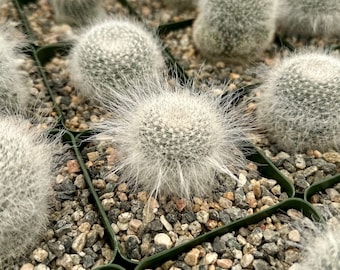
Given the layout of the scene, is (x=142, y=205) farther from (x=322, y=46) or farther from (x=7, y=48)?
(x=322, y=46)

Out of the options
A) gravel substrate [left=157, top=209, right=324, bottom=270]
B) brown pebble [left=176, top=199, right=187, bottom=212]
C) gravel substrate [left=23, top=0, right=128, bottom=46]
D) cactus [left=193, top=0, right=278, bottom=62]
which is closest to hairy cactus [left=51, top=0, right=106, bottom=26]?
gravel substrate [left=23, top=0, right=128, bottom=46]

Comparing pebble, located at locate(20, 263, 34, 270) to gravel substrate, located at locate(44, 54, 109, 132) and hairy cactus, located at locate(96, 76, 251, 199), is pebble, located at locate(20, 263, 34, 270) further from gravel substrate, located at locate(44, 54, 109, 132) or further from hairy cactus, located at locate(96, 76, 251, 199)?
gravel substrate, located at locate(44, 54, 109, 132)

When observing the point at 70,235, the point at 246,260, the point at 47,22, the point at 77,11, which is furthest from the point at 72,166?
the point at 47,22

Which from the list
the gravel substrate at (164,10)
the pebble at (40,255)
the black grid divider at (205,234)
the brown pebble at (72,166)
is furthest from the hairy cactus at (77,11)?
the pebble at (40,255)

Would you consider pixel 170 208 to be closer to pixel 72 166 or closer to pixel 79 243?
pixel 79 243

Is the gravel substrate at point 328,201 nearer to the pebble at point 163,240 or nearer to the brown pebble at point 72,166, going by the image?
the pebble at point 163,240

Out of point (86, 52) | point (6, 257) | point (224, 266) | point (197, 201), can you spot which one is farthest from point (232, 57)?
point (6, 257)
